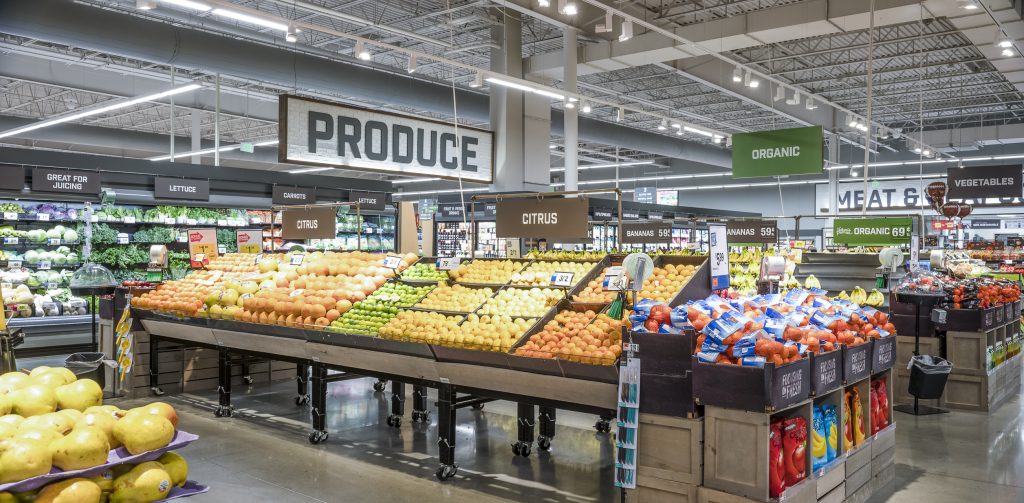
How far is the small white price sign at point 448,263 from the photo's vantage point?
6527 mm

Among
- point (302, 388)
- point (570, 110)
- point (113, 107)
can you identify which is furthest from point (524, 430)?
point (113, 107)

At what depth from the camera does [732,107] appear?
1977cm

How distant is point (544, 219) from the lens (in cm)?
633

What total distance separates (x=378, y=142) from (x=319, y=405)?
2226mm

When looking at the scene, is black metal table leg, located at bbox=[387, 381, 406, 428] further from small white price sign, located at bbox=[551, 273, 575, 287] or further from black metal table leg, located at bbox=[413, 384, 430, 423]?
small white price sign, located at bbox=[551, 273, 575, 287]

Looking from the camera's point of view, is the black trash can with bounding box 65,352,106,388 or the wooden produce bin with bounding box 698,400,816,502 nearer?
the black trash can with bounding box 65,352,106,388

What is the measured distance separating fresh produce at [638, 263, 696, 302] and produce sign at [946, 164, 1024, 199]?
11568 mm

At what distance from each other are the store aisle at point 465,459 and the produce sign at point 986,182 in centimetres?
875

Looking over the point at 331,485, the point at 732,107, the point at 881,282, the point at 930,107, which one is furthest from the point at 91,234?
the point at 930,107

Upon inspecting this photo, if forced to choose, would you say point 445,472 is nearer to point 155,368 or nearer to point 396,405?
point 396,405

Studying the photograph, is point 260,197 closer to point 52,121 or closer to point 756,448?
point 52,121

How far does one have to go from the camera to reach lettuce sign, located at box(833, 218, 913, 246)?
10562mm

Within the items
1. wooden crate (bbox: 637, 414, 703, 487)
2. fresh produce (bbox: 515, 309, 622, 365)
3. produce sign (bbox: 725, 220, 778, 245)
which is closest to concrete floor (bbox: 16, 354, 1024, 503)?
wooden crate (bbox: 637, 414, 703, 487)

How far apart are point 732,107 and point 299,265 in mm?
15094
